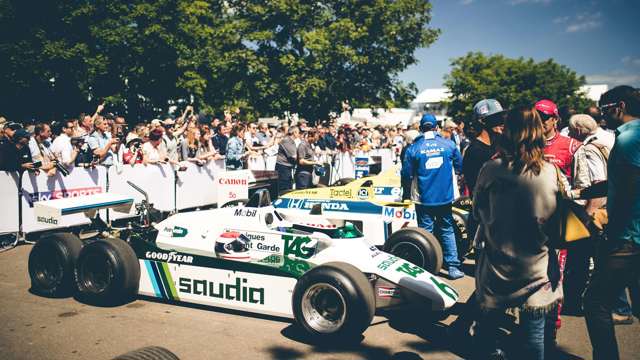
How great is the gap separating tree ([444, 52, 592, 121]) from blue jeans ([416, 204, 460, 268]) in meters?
50.0

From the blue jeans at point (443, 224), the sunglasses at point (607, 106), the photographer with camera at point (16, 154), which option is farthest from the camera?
the photographer with camera at point (16, 154)

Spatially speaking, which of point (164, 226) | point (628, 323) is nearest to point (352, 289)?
point (164, 226)

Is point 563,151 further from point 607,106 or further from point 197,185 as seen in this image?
point 197,185

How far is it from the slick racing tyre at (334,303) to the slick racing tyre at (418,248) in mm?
1552

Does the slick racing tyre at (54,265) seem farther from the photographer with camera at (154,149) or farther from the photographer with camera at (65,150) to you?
the photographer with camera at (154,149)

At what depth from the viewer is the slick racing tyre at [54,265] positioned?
5301 mm

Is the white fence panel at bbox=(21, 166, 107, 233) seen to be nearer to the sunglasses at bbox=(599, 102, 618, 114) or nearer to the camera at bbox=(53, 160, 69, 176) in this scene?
the camera at bbox=(53, 160, 69, 176)

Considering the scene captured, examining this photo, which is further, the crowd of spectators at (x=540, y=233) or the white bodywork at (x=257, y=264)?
the white bodywork at (x=257, y=264)

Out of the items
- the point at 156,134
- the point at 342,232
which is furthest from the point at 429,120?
the point at 156,134

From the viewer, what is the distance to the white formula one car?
4.31 m

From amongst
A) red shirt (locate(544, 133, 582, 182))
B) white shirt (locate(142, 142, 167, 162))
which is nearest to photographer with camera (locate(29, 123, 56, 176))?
white shirt (locate(142, 142, 167, 162))

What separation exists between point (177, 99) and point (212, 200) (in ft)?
69.6

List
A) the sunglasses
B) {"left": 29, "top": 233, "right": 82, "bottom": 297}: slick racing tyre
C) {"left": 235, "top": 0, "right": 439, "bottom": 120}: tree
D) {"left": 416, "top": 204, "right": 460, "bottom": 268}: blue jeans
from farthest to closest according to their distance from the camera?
{"left": 235, "top": 0, "right": 439, "bottom": 120}: tree < {"left": 416, "top": 204, "right": 460, "bottom": 268}: blue jeans < {"left": 29, "top": 233, "right": 82, "bottom": 297}: slick racing tyre < the sunglasses

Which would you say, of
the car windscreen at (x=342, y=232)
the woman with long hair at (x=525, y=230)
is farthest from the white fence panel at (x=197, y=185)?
the woman with long hair at (x=525, y=230)
